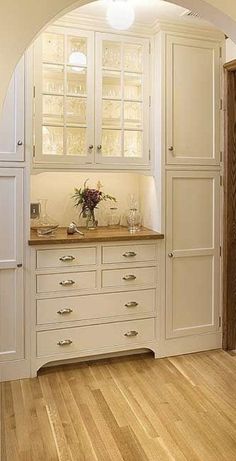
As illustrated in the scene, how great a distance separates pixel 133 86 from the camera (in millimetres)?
3176

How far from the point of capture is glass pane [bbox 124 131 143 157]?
10.4ft

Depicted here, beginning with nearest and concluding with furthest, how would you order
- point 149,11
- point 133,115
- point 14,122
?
1. point 14,122
2. point 149,11
3. point 133,115

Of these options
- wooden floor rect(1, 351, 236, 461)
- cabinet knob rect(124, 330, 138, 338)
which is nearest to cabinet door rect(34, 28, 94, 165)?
cabinet knob rect(124, 330, 138, 338)

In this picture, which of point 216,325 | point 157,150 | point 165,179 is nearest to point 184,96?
point 157,150

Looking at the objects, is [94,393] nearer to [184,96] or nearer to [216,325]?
[216,325]

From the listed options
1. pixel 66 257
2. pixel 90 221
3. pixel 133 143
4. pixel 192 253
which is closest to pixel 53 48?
pixel 133 143

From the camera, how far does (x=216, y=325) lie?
11.3 ft

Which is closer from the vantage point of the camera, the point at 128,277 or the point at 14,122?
the point at 14,122

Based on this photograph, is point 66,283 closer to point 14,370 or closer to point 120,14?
point 14,370

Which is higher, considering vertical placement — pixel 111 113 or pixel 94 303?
pixel 111 113

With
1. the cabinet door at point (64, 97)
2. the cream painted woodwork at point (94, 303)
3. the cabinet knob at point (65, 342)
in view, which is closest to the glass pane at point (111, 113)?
the cabinet door at point (64, 97)

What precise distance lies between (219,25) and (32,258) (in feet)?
6.10

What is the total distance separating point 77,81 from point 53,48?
0.91 feet

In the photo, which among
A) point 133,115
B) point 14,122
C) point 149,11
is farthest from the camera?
point 133,115
